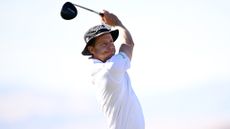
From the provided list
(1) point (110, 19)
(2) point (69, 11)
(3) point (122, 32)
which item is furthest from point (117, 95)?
(2) point (69, 11)

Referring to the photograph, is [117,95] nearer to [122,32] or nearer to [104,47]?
[104,47]

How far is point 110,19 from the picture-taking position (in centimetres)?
675

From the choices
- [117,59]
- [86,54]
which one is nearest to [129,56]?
[117,59]

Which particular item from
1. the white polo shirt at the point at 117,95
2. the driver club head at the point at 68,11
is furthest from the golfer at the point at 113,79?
the driver club head at the point at 68,11

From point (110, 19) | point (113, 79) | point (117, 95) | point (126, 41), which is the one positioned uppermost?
point (110, 19)

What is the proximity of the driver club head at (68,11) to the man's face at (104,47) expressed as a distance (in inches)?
43.8

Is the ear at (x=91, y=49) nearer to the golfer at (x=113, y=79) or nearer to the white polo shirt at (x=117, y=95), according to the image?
the golfer at (x=113, y=79)

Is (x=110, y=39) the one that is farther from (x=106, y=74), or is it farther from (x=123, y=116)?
(x=123, y=116)

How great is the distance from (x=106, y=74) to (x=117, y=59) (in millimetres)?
251

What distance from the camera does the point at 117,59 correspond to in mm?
5977

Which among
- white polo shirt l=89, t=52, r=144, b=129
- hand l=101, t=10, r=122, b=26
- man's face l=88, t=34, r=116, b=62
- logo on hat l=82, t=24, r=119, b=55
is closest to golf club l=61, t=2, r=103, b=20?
hand l=101, t=10, r=122, b=26

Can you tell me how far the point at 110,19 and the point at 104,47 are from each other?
28.2 inches

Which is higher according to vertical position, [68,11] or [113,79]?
[68,11]

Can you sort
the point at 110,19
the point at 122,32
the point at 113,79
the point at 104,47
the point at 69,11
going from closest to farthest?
the point at 113,79 < the point at 104,47 < the point at 122,32 < the point at 110,19 < the point at 69,11
